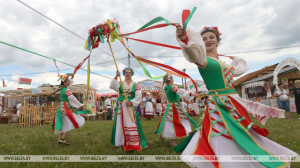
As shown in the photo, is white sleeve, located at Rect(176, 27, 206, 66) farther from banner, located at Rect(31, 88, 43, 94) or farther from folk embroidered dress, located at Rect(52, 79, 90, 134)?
banner, located at Rect(31, 88, 43, 94)

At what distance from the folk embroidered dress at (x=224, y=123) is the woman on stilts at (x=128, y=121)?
1.96m

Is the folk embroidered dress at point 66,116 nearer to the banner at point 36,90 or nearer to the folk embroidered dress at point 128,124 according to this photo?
the folk embroidered dress at point 128,124

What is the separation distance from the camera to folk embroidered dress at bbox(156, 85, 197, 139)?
4.36 m

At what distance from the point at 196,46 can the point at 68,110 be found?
426cm

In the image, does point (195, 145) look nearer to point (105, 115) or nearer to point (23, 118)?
point (23, 118)

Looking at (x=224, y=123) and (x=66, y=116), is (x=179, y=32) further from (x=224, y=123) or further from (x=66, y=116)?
(x=66, y=116)

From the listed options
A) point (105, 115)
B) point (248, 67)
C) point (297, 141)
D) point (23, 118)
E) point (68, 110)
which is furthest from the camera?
point (105, 115)

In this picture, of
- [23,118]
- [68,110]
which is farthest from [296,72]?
[23,118]

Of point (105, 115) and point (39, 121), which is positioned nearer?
point (39, 121)

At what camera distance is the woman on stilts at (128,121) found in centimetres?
393

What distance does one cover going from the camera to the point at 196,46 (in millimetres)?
1753

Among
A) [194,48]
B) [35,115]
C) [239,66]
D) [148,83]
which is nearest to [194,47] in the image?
[194,48]

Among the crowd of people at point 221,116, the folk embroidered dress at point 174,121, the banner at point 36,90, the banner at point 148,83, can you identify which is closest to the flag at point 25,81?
the banner at point 36,90

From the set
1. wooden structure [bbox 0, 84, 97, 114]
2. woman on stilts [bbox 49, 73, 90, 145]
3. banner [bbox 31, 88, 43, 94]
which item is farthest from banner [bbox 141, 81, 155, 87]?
woman on stilts [bbox 49, 73, 90, 145]
